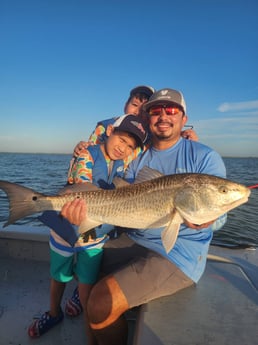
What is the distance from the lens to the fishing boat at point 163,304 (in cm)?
284

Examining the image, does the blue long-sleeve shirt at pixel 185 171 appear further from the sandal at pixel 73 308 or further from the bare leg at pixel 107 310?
the sandal at pixel 73 308

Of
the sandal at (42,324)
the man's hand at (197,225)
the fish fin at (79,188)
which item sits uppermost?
the fish fin at (79,188)

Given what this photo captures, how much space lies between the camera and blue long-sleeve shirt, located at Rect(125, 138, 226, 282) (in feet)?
11.4

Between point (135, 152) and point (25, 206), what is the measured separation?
1.78m

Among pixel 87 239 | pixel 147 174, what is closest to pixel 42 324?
pixel 87 239

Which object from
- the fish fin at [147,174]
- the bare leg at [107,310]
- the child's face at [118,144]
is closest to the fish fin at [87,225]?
the bare leg at [107,310]

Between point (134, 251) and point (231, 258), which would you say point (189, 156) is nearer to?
point (134, 251)

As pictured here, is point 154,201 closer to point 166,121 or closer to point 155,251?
point 155,251

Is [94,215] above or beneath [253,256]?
above

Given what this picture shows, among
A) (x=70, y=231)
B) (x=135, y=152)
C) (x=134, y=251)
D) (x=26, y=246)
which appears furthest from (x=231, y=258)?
(x=26, y=246)

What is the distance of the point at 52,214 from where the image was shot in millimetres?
3746

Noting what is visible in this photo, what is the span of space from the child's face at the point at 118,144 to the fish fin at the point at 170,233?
4.00 feet

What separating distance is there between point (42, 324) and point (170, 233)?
2321mm

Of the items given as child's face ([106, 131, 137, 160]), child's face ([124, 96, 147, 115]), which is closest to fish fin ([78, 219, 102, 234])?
child's face ([106, 131, 137, 160])
